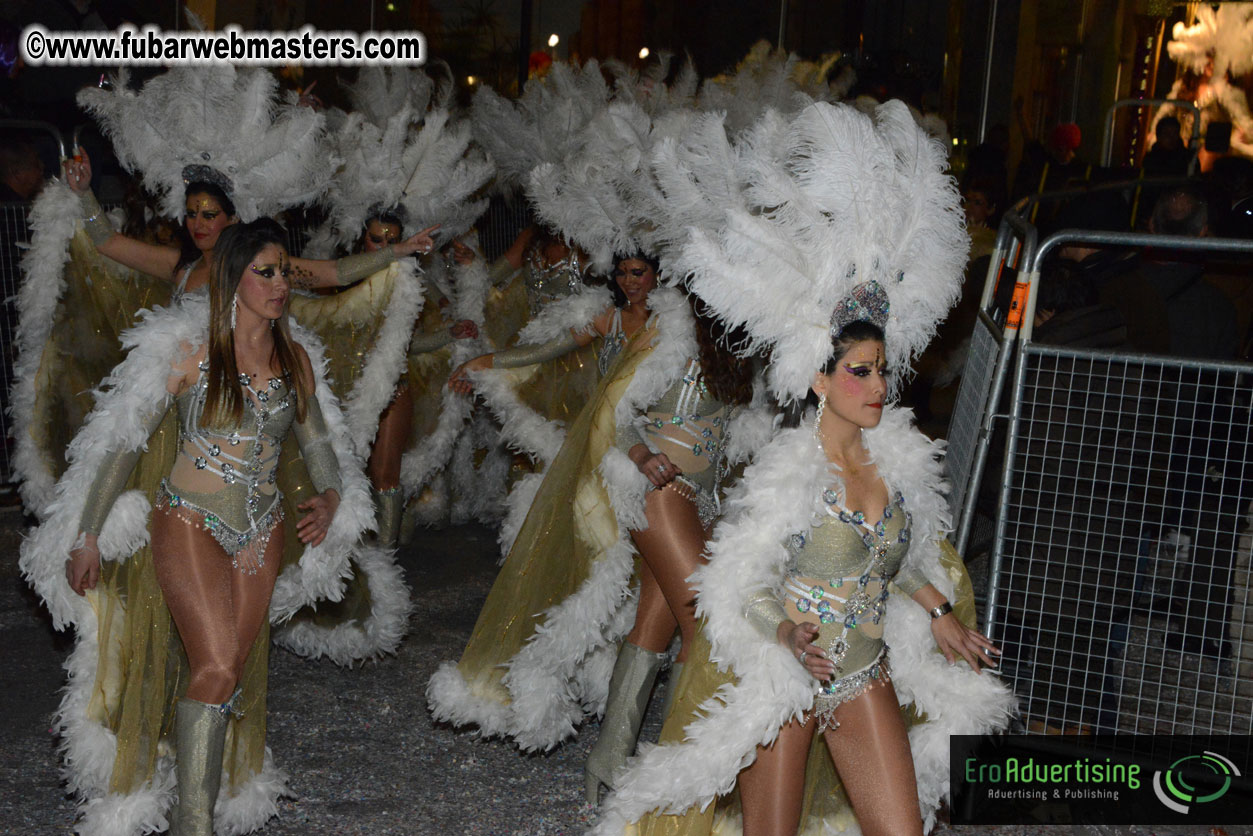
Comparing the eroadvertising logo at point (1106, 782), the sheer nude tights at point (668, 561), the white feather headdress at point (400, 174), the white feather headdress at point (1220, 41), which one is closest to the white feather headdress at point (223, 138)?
the white feather headdress at point (400, 174)

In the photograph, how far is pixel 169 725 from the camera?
159 inches

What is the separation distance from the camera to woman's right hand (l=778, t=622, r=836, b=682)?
2.92 meters

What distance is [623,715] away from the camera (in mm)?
4246

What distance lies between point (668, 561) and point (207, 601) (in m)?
1.45

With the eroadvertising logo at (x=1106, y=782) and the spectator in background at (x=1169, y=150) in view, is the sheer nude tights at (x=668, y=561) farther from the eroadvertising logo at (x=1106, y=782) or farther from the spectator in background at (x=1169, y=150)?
the spectator in background at (x=1169, y=150)

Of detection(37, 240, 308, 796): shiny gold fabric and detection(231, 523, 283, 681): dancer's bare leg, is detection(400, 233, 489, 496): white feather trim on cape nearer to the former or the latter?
detection(37, 240, 308, 796): shiny gold fabric

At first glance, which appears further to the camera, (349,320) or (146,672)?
(349,320)

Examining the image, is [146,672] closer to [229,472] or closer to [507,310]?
[229,472]

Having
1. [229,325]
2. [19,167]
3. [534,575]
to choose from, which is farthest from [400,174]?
[19,167]

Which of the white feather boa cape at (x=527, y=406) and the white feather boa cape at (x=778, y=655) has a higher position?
the white feather boa cape at (x=527, y=406)

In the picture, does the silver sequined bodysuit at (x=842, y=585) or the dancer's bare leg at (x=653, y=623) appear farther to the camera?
the dancer's bare leg at (x=653, y=623)

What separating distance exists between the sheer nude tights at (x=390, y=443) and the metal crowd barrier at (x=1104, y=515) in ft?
10.2

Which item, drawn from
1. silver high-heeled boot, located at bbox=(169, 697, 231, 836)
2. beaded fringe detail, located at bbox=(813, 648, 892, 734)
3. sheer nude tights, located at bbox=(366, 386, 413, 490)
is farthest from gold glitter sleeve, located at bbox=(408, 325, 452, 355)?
beaded fringe detail, located at bbox=(813, 648, 892, 734)

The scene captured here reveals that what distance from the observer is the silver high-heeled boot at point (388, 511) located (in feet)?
21.8
